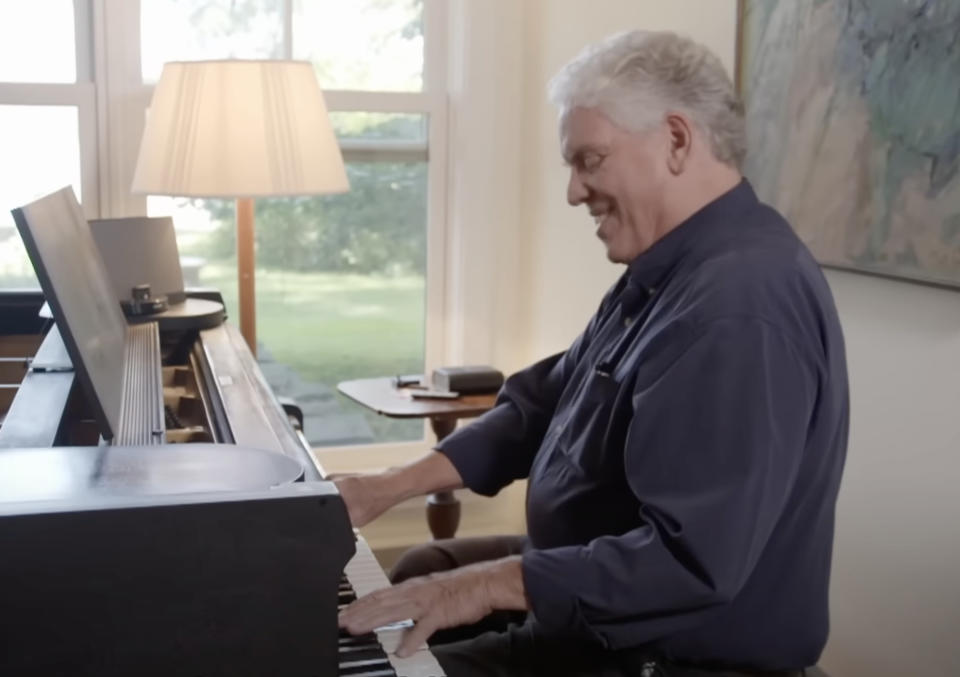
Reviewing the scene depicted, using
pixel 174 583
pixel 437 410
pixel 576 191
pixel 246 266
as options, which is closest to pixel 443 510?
pixel 437 410

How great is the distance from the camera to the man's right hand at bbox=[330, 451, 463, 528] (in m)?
1.61

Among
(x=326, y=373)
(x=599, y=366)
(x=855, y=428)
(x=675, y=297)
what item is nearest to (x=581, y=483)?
(x=599, y=366)

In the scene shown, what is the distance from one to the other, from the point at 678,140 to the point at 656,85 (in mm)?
73

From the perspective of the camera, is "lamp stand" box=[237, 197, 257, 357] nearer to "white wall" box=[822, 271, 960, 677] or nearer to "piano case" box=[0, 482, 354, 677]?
"white wall" box=[822, 271, 960, 677]

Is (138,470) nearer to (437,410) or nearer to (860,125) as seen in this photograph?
(860,125)

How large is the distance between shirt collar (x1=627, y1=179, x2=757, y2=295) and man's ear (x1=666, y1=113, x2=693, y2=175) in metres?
0.06

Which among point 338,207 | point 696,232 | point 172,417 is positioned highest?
point 696,232

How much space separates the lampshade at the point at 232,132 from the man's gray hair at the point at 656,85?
1188mm

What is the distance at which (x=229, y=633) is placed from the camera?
95cm

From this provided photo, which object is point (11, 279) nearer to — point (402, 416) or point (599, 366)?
point (402, 416)

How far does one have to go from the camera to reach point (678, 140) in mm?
1385

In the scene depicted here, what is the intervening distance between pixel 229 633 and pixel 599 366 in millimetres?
668

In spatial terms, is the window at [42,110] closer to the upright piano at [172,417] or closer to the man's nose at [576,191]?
the upright piano at [172,417]

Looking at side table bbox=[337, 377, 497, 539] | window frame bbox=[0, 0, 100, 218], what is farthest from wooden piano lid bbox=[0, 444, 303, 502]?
window frame bbox=[0, 0, 100, 218]
